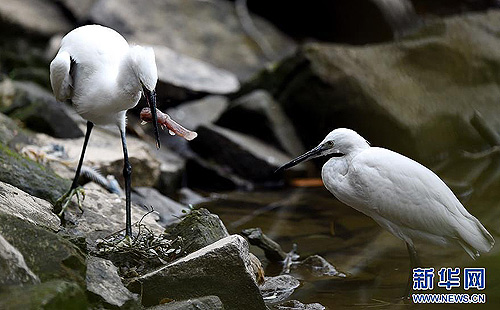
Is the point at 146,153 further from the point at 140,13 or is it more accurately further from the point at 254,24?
the point at 254,24

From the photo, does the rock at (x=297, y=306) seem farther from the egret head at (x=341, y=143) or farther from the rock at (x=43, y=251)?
the rock at (x=43, y=251)

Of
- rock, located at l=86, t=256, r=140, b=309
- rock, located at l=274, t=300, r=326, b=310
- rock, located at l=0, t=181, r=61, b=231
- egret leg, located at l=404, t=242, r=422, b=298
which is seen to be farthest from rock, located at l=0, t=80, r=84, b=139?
rock, located at l=86, t=256, r=140, b=309

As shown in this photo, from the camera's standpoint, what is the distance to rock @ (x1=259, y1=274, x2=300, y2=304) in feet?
18.0

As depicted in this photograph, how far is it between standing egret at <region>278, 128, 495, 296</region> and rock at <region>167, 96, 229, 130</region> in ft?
16.2

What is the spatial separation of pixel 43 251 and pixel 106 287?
1.33ft

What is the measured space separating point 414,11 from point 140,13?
5.09 meters

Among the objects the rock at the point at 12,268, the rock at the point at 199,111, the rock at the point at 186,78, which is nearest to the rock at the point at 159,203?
the rock at the point at 199,111

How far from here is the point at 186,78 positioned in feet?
37.1

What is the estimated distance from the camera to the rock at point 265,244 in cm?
636

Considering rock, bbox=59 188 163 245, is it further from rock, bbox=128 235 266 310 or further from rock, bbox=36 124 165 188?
rock, bbox=36 124 165 188

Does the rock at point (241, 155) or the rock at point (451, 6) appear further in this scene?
the rock at point (451, 6)

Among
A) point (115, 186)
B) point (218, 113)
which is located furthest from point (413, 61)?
point (115, 186)

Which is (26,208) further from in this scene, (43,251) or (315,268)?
(315,268)

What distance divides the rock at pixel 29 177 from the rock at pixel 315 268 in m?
2.06
